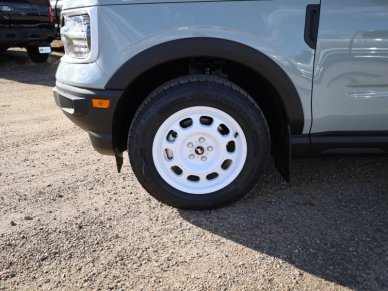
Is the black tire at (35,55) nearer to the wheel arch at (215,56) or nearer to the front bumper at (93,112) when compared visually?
the front bumper at (93,112)

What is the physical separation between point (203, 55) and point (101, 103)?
2.28ft

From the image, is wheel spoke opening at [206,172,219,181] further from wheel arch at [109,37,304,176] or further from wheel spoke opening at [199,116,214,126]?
wheel arch at [109,37,304,176]

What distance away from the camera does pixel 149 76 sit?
2902 millimetres

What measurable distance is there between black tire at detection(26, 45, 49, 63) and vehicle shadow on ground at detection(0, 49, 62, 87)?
13cm

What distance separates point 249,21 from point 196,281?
1.49 m

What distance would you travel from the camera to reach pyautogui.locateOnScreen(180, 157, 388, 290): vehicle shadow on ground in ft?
7.58

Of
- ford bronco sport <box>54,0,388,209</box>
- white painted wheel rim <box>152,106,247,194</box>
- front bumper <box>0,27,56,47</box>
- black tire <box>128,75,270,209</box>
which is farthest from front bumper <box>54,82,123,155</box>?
front bumper <box>0,27,56,47</box>

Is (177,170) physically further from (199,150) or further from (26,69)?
(26,69)

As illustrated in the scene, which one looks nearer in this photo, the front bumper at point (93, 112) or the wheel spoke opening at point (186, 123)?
the front bumper at point (93, 112)

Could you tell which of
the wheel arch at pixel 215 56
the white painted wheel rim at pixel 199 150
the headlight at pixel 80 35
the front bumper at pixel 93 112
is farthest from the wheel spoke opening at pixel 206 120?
the headlight at pixel 80 35

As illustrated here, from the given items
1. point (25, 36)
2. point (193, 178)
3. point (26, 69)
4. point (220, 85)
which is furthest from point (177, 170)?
point (26, 69)

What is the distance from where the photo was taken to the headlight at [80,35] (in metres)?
2.61

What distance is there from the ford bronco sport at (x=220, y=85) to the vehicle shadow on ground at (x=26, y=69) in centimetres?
558

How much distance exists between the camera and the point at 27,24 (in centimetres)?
922
